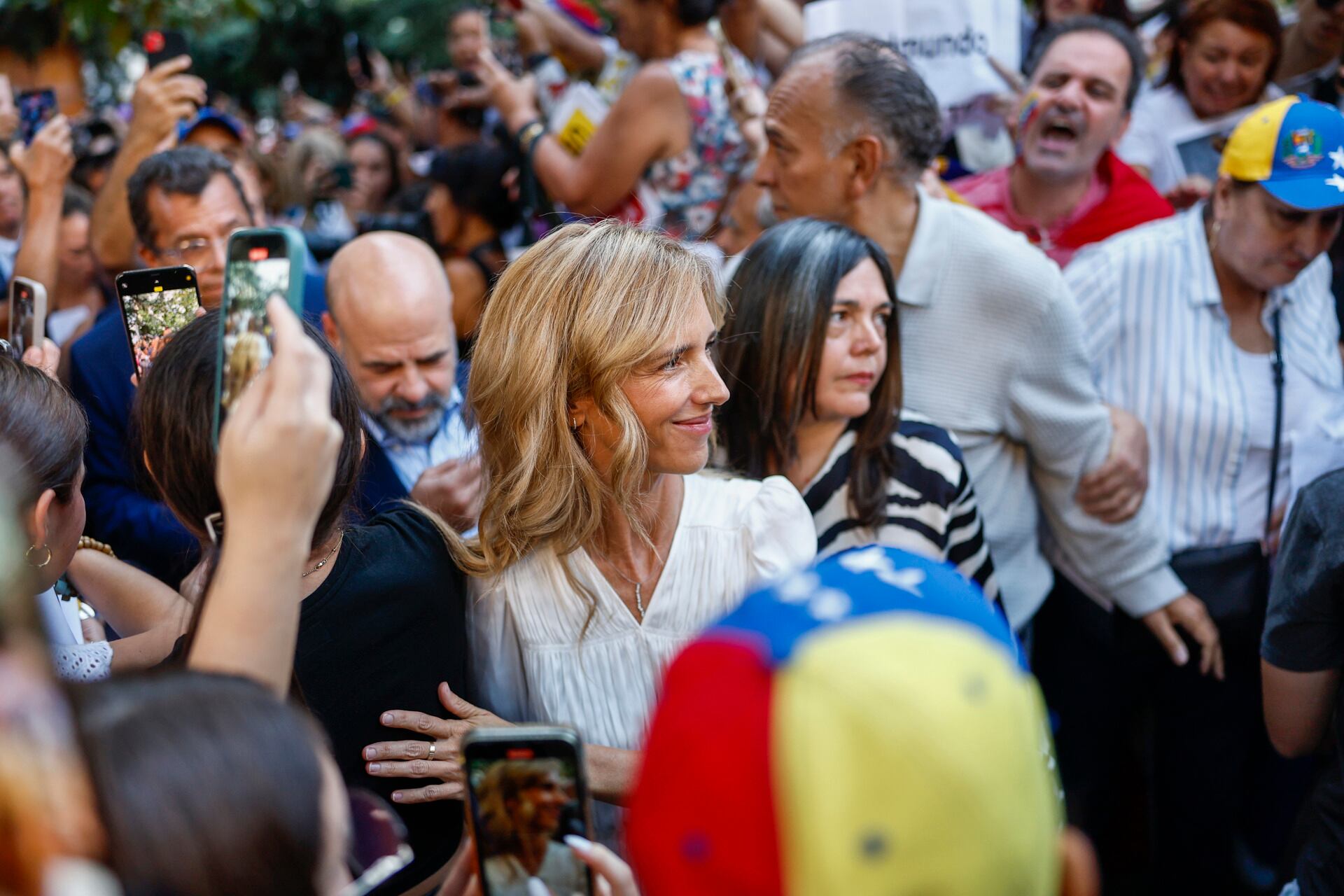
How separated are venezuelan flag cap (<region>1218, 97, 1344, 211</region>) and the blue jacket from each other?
2546 mm

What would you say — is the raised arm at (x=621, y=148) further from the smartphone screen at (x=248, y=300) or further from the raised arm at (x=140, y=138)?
the smartphone screen at (x=248, y=300)

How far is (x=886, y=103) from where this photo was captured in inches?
124

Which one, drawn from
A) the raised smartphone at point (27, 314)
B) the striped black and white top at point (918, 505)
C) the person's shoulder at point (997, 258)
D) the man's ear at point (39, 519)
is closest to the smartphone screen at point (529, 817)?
the man's ear at point (39, 519)

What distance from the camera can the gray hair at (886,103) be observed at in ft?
10.3

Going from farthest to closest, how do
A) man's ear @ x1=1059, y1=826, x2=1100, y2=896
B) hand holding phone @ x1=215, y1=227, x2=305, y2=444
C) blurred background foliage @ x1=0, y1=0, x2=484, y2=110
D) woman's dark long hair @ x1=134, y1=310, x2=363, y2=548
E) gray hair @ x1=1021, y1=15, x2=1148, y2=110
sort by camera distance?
blurred background foliage @ x1=0, y1=0, x2=484, y2=110 < gray hair @ x1=1021, y1=15, x2=1148, y2=110 < woman's dark long hair @ x1=134, y1=310, x2=363, y2=548 < hand holding phone @ x1=215, y1=227, x2=305, y2=444 < man's ear @ x1=1059, y1=826, x2=1100, y2=896

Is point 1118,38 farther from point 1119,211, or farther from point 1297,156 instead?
point 1297,156

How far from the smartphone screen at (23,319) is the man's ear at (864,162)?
2.08 meters

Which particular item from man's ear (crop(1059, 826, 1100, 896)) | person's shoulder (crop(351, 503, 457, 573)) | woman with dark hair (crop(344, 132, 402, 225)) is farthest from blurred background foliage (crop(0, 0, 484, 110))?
man's ear (crop(1059, 826, 1100, 896))

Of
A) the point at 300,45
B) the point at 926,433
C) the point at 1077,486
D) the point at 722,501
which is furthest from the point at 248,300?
the point at 300,45

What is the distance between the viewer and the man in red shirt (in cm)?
376

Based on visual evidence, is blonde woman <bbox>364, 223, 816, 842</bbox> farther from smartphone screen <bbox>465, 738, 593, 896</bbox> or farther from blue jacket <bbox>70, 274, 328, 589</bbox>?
blue jacket <bbox>70, 274, 328, 589</bbox>

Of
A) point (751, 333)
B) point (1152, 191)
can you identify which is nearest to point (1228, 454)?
point (1152, 191)

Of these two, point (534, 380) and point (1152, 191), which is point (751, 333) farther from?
point (1152, 191)

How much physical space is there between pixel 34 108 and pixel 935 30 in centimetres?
344
